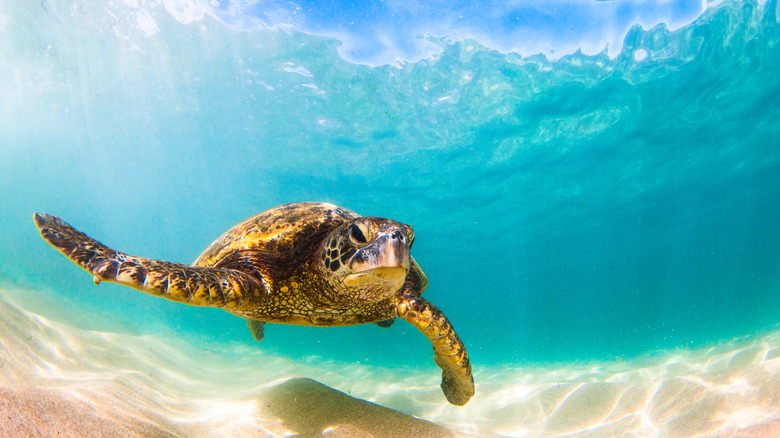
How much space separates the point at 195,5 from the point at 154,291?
14674 millimetres

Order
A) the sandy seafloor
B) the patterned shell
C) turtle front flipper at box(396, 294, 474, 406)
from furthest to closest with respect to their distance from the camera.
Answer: the patterned shell, turtle front flipper at box(396, 294, 474, 406), the sandy seafloor

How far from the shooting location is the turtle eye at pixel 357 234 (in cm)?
267

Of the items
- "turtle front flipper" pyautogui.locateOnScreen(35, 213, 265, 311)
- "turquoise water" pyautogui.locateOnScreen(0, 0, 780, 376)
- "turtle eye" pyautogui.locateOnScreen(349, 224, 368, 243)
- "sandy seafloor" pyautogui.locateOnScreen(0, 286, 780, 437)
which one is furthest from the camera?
"turquoise water" pyautogui.locateOnScreen(0, 0, 780, 376)

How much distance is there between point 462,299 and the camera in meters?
79.5

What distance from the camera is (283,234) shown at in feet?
11.6

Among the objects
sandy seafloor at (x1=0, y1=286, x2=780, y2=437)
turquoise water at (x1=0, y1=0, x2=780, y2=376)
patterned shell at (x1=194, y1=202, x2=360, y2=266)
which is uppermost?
turquoise water at (x1=0, y1=0, x2=780, y2=376)

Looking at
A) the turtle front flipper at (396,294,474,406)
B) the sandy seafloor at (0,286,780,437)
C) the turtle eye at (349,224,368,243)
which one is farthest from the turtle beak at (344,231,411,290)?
the sandy seafloor at (0,286,780,437)

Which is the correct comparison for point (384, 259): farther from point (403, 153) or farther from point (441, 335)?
point (403, 153)

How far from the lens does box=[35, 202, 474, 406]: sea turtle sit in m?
2.18

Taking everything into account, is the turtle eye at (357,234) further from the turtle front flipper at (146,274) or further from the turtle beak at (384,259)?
the turtle front flipper at (146,274)

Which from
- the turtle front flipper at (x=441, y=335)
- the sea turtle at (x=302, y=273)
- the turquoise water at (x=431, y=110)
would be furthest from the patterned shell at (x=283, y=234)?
the turquoise water at (x=431, y=110)

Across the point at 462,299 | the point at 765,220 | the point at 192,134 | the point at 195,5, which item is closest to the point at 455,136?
the point at 195,5

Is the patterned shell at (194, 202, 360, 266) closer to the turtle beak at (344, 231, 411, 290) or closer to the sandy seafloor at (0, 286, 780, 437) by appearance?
the turtle beak at (344, 231, 411, 290)

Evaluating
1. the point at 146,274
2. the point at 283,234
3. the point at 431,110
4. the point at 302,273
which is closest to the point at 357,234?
the point at 302,273
